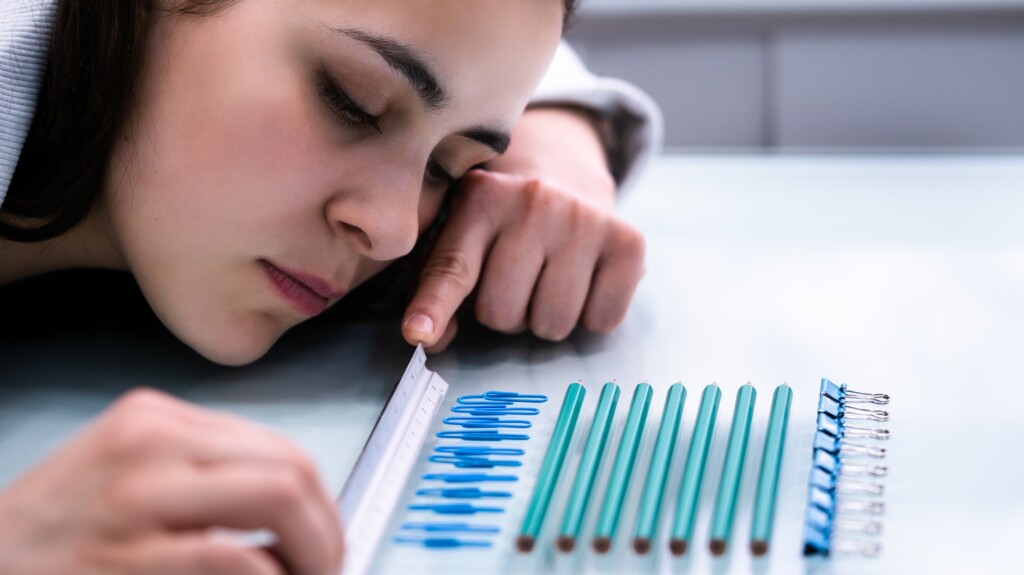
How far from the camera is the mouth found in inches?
22.5

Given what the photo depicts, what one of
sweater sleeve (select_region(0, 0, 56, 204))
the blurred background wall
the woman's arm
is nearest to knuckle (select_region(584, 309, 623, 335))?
the woman's arm

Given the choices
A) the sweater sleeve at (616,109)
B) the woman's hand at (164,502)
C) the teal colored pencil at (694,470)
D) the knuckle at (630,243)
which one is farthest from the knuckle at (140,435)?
the sweater sleeve at (616,109)

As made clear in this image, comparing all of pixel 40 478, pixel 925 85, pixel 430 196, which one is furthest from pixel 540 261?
pixel 925 85

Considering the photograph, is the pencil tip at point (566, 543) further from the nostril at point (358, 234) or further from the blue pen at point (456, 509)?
the nostril at point (358, 234)

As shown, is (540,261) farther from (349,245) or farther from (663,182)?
(663,182)

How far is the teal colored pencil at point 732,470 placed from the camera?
43 centimetres

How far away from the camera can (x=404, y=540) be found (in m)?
0.44

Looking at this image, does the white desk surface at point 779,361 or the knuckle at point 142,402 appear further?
the white desk surface at point 779,361

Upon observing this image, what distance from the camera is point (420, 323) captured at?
0.63m

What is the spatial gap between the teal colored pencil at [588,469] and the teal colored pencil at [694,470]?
0.04 metres

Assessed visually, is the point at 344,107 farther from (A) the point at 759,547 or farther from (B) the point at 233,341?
(A) the point at 759,547

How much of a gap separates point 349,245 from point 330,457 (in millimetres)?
115

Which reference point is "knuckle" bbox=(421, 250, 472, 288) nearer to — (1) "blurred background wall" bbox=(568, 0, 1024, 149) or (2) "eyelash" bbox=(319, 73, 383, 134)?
(2) "eyelash" bbox=(319, 73, 383, 134)

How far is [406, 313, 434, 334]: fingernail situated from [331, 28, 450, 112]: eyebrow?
0.15 metres
